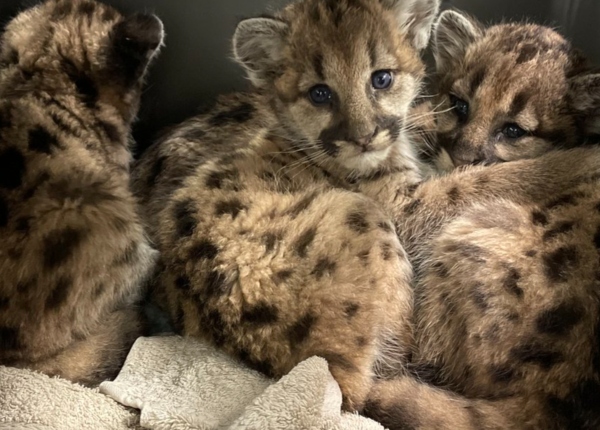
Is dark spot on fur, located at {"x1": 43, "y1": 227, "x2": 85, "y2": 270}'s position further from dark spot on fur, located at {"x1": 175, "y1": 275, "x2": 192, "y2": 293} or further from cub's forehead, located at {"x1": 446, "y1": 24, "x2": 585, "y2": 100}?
cub's forehead, located at {"x1": 446, "y1": 24, "x2": 585, "y2": 100}

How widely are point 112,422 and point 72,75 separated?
3.90 feet

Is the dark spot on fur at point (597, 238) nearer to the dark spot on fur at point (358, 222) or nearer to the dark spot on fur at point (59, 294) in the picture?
the dark spot on fur at point (358, 222)

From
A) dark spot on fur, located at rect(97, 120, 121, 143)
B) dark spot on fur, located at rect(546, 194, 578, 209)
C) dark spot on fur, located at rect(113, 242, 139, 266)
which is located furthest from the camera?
dark spot on fur, located at rect(97, 120, 121, 143)

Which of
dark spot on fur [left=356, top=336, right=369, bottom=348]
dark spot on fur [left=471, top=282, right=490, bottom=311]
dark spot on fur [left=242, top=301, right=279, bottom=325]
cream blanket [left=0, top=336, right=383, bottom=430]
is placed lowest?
cream blanket [left=0, top=336, right=383, bottom=430]

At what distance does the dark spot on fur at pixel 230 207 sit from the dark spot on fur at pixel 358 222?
302 millimetres

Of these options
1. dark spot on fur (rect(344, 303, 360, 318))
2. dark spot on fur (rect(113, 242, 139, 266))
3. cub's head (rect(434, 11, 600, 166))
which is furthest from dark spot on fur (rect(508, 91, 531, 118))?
dark spot on fur (rect(113, 242, 139, 266))

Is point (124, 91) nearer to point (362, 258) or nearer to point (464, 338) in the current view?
point (362, 258)

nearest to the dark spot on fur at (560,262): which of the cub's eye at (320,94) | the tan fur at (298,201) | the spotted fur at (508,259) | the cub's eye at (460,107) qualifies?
the spotted fur at (508,259)

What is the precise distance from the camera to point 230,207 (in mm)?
2059

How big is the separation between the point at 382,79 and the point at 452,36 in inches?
20.5

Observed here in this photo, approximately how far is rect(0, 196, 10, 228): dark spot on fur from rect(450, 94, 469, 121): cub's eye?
4.73ft

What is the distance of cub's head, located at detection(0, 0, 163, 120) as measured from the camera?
2.39 metres

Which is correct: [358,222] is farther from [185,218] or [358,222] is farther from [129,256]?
[129,256]

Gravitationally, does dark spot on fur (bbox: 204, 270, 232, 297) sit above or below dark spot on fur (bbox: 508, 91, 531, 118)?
below
